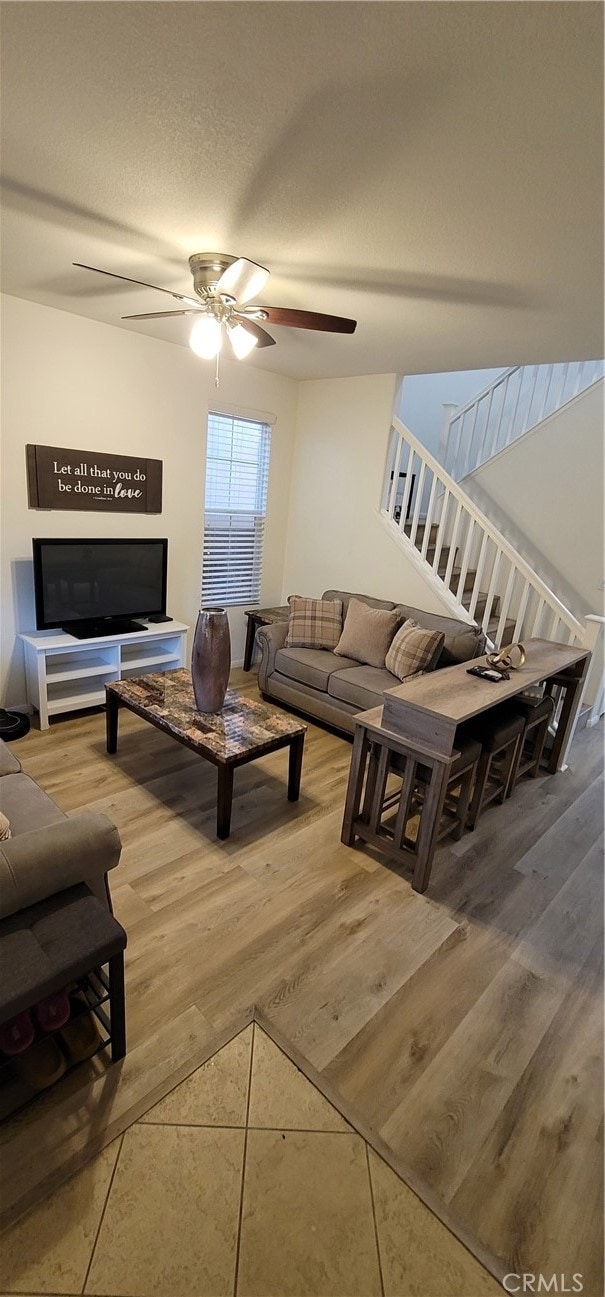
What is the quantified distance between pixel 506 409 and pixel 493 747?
3741 mm

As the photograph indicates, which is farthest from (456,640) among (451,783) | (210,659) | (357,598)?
(210,659)

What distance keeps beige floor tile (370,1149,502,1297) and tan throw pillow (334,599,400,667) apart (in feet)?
9.26

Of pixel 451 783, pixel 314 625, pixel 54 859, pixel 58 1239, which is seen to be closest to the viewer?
pixel 58 1239

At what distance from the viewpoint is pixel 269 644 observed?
13.6 ft

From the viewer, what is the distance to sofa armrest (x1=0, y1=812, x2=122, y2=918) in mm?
1377

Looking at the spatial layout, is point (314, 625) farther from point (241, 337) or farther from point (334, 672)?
point (241, 337)

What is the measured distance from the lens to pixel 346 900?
2.26 metres

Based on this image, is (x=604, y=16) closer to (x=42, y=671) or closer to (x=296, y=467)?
(x=42, y=671)

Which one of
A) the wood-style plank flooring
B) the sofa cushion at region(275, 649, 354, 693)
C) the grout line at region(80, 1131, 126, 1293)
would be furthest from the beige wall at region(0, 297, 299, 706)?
the grout line at region(80, 1131, 126, 1293)

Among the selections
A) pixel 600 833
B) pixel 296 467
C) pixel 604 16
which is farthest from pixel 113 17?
pixel 296 467

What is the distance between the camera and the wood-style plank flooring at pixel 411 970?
141 centimetres

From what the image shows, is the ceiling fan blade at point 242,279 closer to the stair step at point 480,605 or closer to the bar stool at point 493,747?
the bar stool at point 493,747

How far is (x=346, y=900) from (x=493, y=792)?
120cm

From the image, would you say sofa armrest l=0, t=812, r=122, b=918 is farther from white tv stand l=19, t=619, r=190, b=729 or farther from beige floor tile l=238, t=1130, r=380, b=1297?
white tv stand l=19, t=619, r=190, b=729
